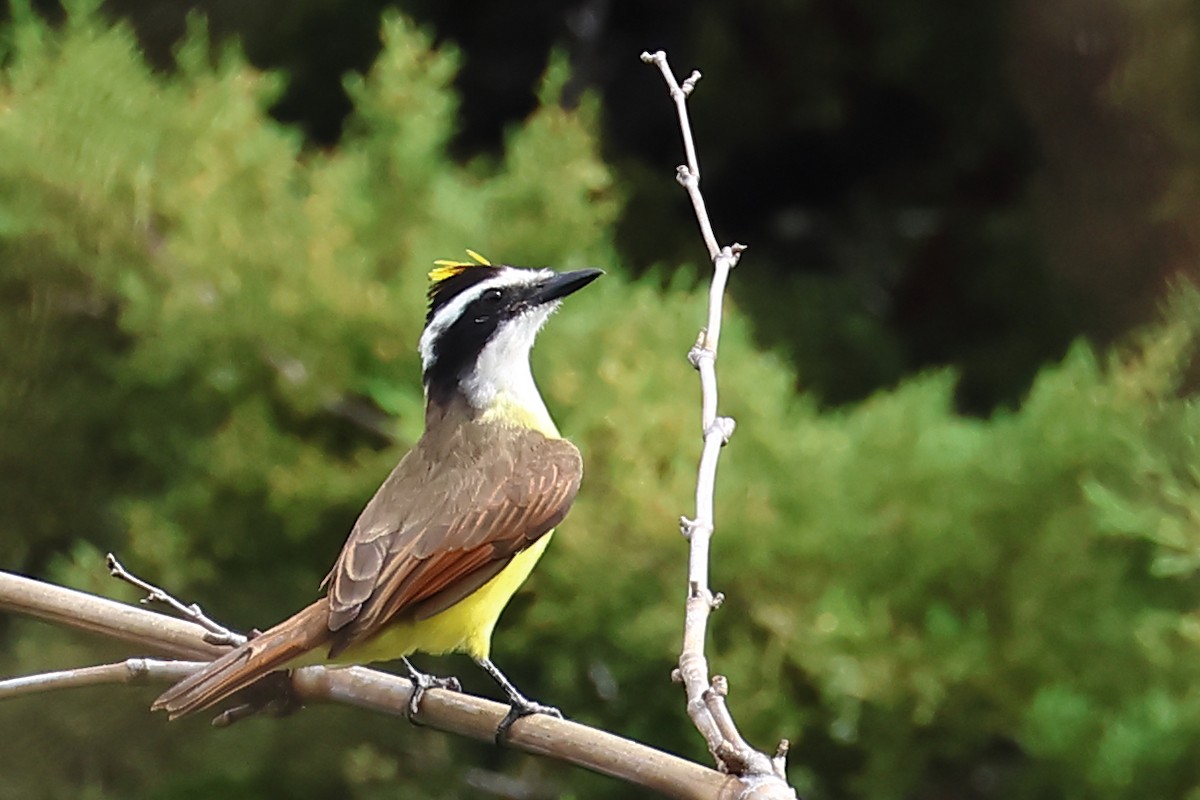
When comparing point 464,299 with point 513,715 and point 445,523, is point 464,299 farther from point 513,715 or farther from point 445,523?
point 513,715

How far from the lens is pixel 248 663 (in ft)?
2.59

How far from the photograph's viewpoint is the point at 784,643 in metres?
1.57

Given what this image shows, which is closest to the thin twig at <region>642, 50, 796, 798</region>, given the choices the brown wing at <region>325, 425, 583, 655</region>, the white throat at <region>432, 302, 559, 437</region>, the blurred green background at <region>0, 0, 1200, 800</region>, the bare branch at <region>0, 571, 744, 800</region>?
the bare branch at <region>0, 571, 744, 800</region>

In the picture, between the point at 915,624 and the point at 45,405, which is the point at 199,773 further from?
the point at 915,624

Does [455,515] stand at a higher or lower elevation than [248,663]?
higher

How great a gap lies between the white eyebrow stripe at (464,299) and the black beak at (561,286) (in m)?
0.02

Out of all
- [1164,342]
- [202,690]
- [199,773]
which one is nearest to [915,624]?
[1164,342]

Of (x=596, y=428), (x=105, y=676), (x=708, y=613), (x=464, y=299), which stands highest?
(x=596, y=428)

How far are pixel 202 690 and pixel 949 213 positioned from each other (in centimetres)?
188

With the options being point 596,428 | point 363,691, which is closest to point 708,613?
point 363,691

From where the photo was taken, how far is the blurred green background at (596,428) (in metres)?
1.57

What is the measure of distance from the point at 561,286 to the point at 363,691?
11.7 inches

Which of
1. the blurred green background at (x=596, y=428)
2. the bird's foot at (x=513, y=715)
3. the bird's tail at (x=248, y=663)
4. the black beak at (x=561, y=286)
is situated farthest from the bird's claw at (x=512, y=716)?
the blurred green background at (x=596, y=428)

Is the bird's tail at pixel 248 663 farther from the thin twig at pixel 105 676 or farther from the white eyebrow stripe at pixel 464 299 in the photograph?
the white eyebrow stripe at pixel 464 299
